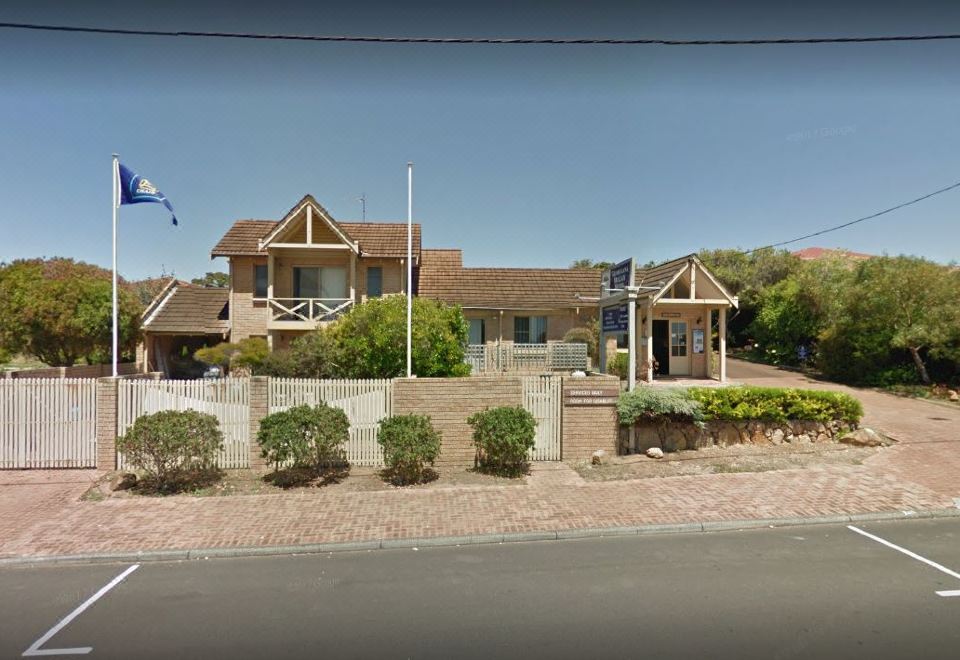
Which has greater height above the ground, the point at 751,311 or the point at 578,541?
the point at 751,311

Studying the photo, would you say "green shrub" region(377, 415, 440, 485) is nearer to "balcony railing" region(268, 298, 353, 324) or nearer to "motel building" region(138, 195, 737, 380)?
"motel building" region(138, 195, 737, 380)

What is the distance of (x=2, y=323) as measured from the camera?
61.7ft

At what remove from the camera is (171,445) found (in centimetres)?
843

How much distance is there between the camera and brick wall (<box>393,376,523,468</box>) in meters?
10.0

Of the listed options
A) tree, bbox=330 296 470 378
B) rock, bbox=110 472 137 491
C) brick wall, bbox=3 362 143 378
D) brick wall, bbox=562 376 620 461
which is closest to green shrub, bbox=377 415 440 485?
brick wall, bbox=562 376 620 461

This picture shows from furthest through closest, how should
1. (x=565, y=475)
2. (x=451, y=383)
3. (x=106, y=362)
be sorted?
(x=106, y=362)
(x=451, y=383)
(x=565, y=475)

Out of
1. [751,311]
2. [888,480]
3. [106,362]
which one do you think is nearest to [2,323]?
[106,362]

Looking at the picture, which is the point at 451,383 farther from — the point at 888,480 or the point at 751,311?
the point at 751,311


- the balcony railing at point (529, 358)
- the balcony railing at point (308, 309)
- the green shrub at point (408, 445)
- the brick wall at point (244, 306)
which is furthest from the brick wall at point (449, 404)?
the brick wall at point (244, 306)

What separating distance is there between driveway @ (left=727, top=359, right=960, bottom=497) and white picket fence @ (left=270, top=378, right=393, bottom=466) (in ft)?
33.0

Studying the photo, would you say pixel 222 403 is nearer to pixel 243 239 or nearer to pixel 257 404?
pixel 257 404

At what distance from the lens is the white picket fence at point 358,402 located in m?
9.91

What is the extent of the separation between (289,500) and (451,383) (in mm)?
3707

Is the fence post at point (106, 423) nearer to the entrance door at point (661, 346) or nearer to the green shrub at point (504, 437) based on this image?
the green shrub at point (504, 437)
